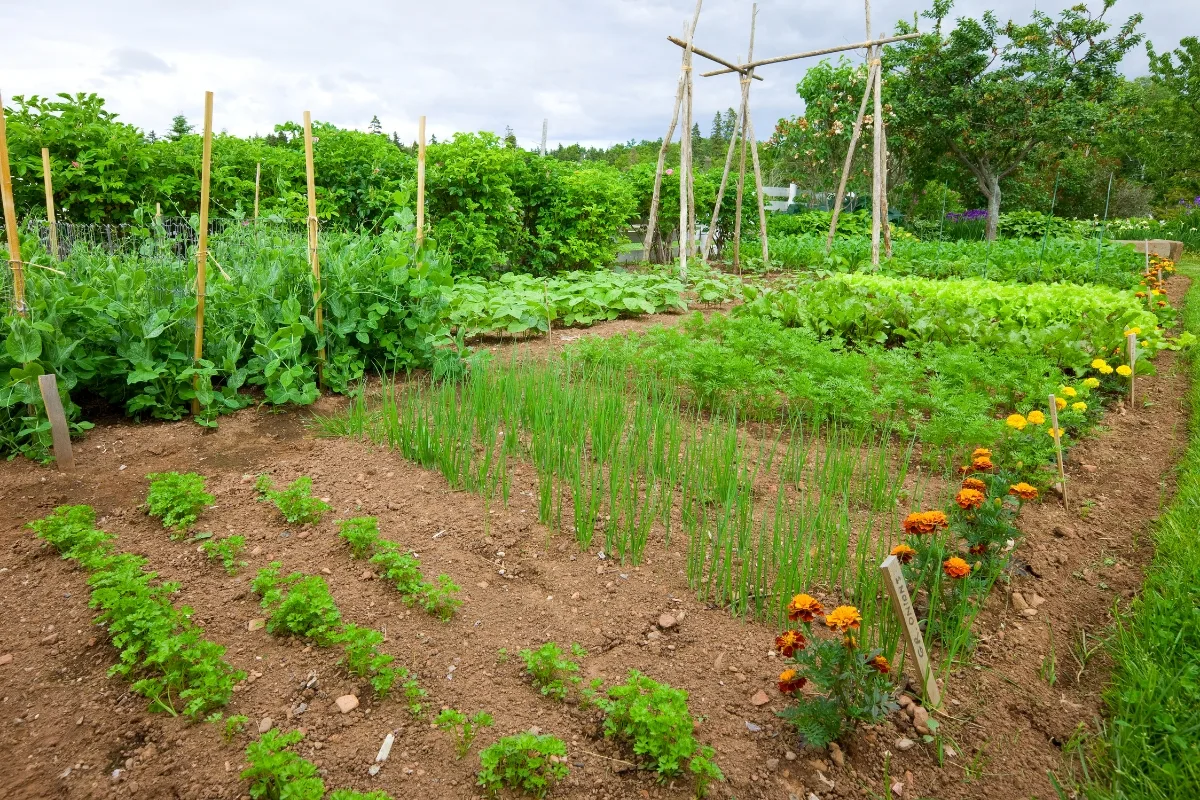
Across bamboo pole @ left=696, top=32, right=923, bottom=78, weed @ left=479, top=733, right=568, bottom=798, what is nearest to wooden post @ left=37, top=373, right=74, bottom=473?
weed @ left=479, top=733, right=568, bottom=798

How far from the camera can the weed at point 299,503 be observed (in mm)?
2986

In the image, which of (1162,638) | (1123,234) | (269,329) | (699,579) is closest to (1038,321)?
(1162,638)

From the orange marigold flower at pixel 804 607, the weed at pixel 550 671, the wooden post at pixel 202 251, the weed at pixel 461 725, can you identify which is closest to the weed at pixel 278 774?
the weed at pixel 461 725

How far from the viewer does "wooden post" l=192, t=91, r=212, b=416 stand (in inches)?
145

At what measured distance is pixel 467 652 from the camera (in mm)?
2246

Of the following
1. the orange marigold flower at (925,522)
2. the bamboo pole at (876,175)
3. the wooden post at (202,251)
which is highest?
the bamboo pole at (876,175)

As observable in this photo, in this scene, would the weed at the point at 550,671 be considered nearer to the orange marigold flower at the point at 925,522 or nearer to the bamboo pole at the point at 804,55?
the orange marigold flower at the point at 925,522

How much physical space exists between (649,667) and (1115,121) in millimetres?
21322

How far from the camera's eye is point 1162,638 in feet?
7.42

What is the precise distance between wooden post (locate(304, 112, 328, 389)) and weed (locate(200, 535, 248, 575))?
1918 mm

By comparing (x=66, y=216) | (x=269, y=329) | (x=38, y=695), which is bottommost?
(x=38, y=695)

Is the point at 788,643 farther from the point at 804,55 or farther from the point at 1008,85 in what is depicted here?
the point at 1008,85

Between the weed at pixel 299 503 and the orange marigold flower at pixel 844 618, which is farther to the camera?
the weed at pixel 299 503

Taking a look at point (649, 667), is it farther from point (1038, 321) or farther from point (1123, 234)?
point (1123, 234)
